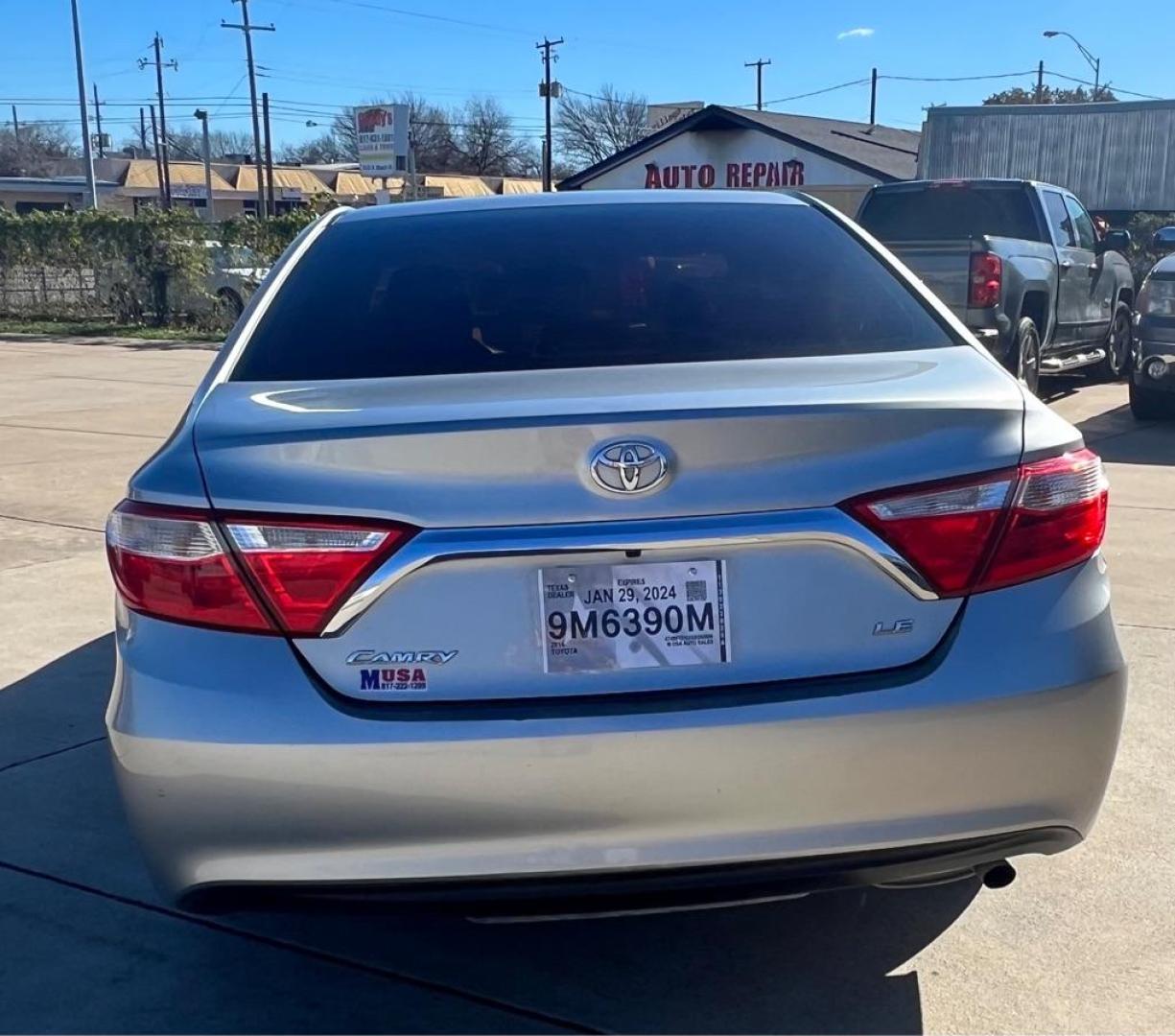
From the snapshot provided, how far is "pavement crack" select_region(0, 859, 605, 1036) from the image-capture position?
2977 mm

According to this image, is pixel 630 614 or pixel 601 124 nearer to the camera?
pixel 630 614

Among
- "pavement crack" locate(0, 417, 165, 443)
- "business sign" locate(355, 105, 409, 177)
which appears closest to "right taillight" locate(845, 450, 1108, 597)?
"pavement crack" locate(0, 417, 165, 443)

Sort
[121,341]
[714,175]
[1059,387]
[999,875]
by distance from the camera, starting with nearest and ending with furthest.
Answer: [999,875] → [1059,387] → [121,341] → [714,175]

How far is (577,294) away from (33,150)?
125m

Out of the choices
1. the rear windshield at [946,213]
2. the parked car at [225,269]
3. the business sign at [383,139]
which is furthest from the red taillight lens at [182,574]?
the business sign at [383,139]

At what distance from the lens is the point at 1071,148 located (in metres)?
28.9

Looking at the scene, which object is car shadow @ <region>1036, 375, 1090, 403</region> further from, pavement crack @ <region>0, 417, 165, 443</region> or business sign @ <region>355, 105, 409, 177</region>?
business sign @ <region>355, 105, 409, 177</region>

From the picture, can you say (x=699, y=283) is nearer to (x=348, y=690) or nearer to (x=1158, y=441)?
(x=348, y=690)

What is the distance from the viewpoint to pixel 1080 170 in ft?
95.0

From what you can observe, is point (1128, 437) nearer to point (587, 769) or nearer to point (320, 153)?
point (587, 769)

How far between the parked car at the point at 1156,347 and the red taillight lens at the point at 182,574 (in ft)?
32.5

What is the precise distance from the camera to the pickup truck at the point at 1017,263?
10.8 m

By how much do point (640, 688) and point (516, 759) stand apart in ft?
0.82

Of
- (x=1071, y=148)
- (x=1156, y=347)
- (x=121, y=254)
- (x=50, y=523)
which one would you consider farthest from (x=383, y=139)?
(x=50, y=523)
